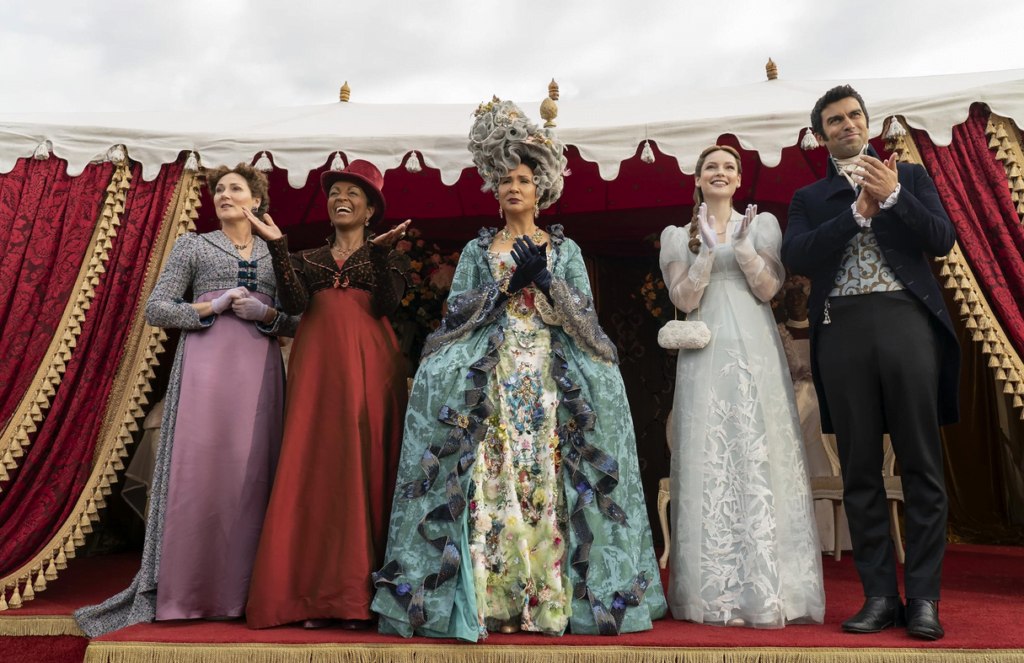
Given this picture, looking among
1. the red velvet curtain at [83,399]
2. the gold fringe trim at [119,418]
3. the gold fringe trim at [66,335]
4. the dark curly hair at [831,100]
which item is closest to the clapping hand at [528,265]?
the dark curly hair at [831,100]

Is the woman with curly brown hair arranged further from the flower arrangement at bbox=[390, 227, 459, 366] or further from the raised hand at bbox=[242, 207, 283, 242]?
the flower arrangement at bbox=[390, 227, 459, 366]

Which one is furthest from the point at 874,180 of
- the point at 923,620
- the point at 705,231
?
the point at 923,620

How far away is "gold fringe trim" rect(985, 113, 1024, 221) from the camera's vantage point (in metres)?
3.46

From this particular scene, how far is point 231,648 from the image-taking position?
273cm

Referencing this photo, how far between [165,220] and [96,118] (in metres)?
1.21

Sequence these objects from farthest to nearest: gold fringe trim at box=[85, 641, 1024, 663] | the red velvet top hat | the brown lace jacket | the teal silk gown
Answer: the red velvet top hat, the brown lace jacket, the teal silk gown, gold fringe trim at box=[85, 641, 1024, 663]

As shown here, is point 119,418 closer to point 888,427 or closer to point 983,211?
point 888,427

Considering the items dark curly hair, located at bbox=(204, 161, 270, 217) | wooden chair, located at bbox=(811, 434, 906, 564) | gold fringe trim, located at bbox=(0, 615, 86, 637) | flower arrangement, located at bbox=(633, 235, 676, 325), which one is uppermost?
dark curly hair, located at bbox=(204, 161, 270, 217)

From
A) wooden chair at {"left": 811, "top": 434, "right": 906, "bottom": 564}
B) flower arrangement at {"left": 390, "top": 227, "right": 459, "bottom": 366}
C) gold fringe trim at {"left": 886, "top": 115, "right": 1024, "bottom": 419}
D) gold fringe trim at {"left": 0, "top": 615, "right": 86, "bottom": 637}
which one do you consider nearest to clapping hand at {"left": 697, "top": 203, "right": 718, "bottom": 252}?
gold fringe trim at {"left": 886, "top": 115, "right": 1024, "bottom": 419}

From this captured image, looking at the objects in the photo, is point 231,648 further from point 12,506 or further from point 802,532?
point 802,532

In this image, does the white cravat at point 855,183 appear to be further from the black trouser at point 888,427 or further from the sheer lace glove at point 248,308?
the sheer lace glove at point 248,308

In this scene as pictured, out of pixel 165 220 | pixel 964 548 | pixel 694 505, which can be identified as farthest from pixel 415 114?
pixel 964 548

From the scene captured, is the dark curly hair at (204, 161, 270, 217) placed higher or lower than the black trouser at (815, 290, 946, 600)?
higher

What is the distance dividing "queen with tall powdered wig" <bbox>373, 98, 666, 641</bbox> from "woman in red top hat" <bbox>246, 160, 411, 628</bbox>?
175mm
